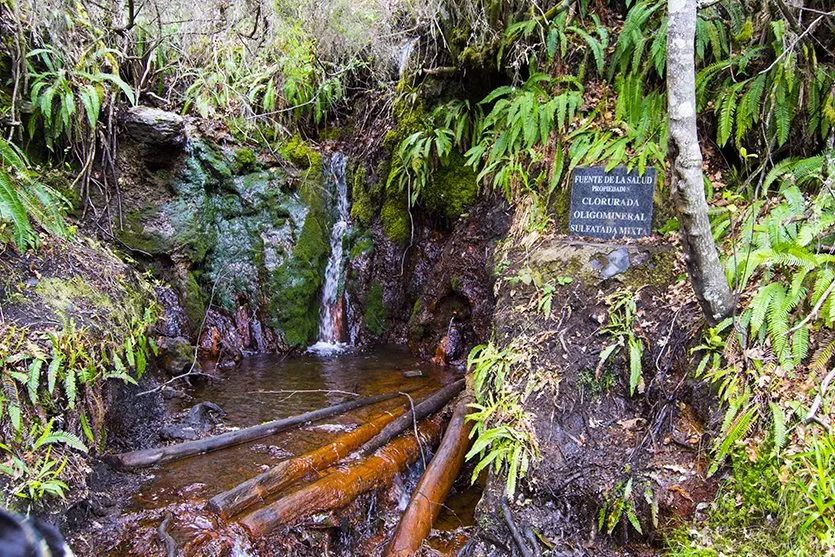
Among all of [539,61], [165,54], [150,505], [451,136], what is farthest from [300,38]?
[150,505]

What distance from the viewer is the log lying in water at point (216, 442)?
12.5ft

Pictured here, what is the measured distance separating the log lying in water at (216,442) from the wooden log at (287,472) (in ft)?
1.66

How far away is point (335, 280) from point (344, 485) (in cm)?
529

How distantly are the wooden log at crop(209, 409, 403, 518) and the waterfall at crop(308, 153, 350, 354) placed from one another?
3.68 m

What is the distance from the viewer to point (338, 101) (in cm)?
952

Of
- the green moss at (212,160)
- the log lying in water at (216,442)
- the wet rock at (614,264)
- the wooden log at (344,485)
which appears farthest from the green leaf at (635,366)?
the green moss at (212,160)

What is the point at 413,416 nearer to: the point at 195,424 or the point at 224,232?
the point at 195,424

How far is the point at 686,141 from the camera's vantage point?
9.15ft

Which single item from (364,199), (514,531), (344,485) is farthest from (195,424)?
(364,199)

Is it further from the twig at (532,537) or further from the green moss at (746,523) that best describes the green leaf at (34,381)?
the green moss at (746,523)

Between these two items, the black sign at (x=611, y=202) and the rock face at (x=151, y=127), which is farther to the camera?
the rock face at (x=151, y=127)

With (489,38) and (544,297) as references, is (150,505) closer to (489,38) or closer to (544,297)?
(544,297)

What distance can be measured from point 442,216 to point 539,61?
9.58 feet

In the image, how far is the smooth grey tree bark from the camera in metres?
2.78
